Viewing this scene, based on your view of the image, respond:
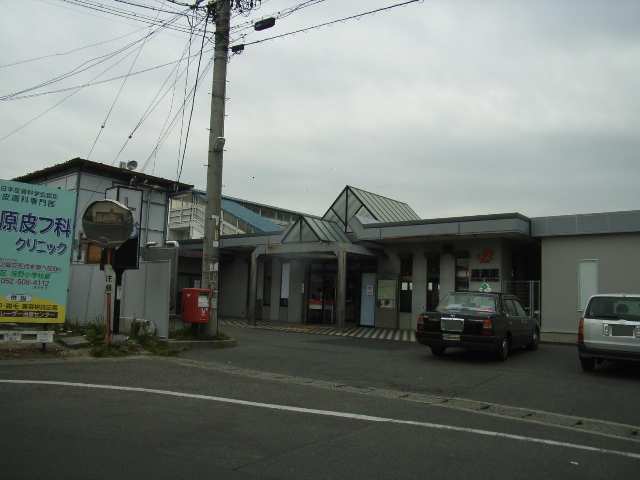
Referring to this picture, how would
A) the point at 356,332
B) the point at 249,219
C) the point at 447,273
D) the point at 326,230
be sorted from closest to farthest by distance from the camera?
the point at 356,332, the point at 447,273, the point at 326,230, the point at 249,219

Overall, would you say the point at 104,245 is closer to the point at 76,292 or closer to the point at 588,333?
the point at 76,292

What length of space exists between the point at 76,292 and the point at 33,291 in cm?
565

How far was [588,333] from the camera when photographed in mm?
11359

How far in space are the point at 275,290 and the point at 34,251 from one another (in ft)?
52.7

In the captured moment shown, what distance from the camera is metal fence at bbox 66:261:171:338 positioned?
14.4 metres

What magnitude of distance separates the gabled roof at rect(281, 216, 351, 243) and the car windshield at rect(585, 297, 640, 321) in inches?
474

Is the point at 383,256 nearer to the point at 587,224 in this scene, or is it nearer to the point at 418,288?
the point at 418,288

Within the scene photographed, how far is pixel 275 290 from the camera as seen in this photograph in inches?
1085

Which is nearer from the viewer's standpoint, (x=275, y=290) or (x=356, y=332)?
(x=356, y=332)

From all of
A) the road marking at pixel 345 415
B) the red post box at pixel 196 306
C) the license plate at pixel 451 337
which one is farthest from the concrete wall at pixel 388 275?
the road marking at pixel 345 415

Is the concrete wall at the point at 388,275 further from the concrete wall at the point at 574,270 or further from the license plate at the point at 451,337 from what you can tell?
the license plate at the point at 451,337

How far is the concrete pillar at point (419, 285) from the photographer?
75.5 ft

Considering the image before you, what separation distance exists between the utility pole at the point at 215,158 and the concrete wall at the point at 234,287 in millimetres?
13888

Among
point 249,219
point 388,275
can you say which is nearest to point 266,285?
point 388,275
